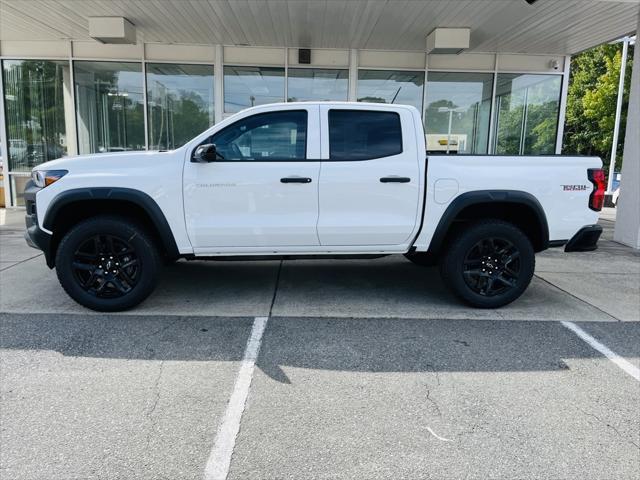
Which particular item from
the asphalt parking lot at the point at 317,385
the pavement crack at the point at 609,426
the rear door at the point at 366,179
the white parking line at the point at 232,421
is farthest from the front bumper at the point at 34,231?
the pavement crack at the point at 609,426

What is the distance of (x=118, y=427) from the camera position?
9.76 ft

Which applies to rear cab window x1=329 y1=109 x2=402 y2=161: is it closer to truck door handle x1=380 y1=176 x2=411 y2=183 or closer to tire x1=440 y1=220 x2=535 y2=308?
truck door handle x1=380 y1=176 x2=411 y2=183

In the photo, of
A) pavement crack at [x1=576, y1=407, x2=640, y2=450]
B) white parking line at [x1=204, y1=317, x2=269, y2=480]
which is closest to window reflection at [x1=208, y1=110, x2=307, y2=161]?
white parking line at [x1=204, y1=317, x2=269, y2=480]

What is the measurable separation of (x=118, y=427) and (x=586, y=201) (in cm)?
461

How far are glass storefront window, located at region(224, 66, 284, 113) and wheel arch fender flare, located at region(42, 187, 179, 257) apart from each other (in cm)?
795

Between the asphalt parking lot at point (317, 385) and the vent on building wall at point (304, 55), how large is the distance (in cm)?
777

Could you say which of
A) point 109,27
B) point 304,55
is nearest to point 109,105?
point 109,27

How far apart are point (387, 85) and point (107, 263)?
9.31m

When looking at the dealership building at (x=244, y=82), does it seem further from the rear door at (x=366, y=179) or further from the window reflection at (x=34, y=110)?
the rear door at (x=366, y=179)

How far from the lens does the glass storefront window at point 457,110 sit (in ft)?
41.0

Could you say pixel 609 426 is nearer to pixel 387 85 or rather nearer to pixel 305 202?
pixel 305 202

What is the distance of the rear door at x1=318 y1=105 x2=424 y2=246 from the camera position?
15.9 ft

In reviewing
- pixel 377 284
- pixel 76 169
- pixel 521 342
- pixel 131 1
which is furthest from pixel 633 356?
pixel 131 1

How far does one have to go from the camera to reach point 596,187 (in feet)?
16.4
